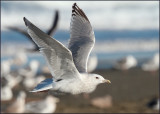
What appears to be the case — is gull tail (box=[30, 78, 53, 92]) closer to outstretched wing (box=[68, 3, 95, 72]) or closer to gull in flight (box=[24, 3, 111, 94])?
gull in flight (box=[24, 3, 111, 94])

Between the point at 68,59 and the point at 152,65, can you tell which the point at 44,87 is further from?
the point at 152,65

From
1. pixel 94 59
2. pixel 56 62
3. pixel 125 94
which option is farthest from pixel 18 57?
pixel 56 62

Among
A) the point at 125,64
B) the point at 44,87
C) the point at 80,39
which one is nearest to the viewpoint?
the point at 44,87

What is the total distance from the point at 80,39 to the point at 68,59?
123 centimetres

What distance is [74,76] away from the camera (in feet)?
18.3

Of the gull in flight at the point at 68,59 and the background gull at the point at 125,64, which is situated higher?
the gull in flight at the point at 68,59

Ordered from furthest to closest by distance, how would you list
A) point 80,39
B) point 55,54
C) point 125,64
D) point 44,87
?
1. point 125,64
2. point 80,39
3. point 44,87
4. point 55,54

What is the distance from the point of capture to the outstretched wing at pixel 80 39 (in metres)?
6.34

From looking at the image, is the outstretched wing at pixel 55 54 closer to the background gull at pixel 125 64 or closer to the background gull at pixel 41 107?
the background gull at pixel 41 107

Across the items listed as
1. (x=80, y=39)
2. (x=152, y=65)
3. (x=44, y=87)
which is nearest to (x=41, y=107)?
(x=80, y=39)

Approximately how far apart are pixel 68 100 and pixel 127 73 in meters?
3.77

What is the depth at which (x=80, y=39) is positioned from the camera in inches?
259

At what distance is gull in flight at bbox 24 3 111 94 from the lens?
5.06m

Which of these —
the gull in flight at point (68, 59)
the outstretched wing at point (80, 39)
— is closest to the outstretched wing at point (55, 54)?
the gull in flight at point (68, 59)
